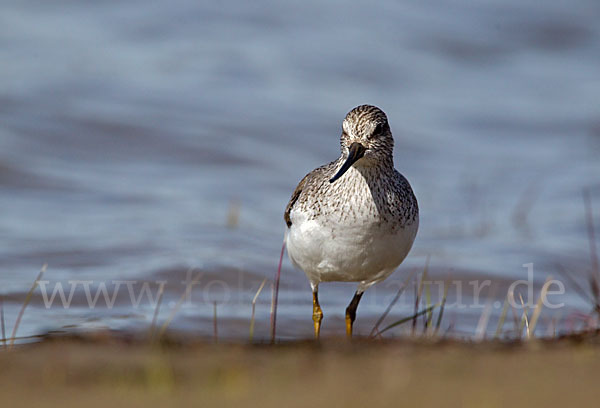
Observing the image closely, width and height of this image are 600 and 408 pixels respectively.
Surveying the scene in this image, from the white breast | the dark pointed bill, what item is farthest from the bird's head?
the white breast

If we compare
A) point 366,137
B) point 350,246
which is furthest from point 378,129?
point 350,246

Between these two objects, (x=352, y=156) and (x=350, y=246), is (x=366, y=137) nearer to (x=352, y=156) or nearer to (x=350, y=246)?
(x=352, y=156)

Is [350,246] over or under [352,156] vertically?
under

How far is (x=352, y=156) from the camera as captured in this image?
17.7 feet

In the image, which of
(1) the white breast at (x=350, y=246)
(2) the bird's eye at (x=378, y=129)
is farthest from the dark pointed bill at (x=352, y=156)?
(1) the white breast at (x=350, y=246)

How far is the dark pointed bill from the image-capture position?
17.3 feet

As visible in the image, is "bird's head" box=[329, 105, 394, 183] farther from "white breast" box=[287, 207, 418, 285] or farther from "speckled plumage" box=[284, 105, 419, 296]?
"white breast" box=[287, 207, 418, 285]

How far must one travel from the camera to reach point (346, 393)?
280cm

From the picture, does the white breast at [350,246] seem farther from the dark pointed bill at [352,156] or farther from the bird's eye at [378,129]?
the bird's eye at [378,129]

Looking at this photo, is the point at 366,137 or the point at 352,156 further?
the point at 366,137

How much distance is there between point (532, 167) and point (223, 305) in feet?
23.6

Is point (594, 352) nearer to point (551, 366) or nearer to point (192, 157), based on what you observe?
point (551, 366)

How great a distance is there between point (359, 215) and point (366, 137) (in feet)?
1.81

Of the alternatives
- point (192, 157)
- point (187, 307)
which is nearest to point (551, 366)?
point (187, 307)
